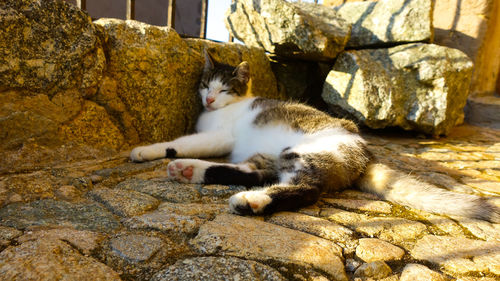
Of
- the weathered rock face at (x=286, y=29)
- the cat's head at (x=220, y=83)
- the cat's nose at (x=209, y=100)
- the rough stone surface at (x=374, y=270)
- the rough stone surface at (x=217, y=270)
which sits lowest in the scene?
the rough stone surface at (x=374, y=270)

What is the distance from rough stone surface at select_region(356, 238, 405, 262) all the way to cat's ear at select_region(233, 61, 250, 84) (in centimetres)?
231

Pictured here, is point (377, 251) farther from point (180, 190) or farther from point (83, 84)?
point (83, 84)

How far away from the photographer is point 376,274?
1181 millimetres

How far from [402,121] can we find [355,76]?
95 cm

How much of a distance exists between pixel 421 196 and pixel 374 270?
3.38 ft

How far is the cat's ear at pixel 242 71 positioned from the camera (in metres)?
3.26

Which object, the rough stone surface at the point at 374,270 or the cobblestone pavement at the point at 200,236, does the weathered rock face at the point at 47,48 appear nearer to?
the cobblestone pavement at the point at 200,236

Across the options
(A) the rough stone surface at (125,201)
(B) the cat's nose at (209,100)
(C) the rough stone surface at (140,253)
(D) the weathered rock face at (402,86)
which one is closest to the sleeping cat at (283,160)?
(B) the cat's nose at (209,100)

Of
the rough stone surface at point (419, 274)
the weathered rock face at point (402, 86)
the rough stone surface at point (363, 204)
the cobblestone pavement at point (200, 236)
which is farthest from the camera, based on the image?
the weathered rock face at point (402, 86)

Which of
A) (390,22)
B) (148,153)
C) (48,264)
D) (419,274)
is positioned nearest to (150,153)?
(148,153)

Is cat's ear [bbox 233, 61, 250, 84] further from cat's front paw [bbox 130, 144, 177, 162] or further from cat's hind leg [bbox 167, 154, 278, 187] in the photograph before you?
cat's hind leg [bbox 167, 154, 278, 187]

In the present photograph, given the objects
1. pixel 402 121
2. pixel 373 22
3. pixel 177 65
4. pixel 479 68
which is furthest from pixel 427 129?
pixel 177 65

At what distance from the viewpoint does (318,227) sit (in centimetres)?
152

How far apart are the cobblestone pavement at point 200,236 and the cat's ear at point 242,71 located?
5.11 feet
